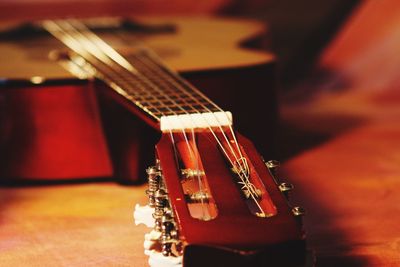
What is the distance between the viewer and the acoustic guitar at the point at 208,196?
22.8 inches

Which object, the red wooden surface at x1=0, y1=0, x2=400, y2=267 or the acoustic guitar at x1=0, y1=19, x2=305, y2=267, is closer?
the acoustic guitar at x1=0, y1=19, x2=305, y2=267

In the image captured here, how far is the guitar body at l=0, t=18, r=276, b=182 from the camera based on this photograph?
3.65ft

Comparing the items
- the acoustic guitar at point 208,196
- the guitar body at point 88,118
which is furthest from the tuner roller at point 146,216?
the guitar body at point 88,118

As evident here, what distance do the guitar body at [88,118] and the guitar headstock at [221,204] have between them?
34 cm

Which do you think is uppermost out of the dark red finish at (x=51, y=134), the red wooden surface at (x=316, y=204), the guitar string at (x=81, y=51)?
the guitar string at (x=81, y=51)

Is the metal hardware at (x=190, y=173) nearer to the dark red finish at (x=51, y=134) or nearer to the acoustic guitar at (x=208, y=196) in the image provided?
the acoustic guitar at (x=208, y=196)

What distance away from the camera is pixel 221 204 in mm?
633

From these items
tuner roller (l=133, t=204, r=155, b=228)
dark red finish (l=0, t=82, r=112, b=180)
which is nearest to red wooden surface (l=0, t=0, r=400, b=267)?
dark red finish (l=0, t=82, r=112, b=180)

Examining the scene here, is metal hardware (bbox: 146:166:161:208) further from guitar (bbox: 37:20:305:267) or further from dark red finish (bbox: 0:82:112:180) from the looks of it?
dark red finish (bbox: 0:82:112:180)

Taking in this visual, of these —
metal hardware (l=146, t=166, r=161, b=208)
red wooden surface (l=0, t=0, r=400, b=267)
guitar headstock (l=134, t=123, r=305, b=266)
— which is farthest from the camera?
red wooden surface (l=0, t=0, r=400, b=267)

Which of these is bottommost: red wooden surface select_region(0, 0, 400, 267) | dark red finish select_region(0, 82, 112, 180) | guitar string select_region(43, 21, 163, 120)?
red wooden surface select_region(0, 0, 400, 267)

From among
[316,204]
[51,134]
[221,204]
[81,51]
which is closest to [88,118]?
[51,134]

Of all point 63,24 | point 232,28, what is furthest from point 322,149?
point 63,24

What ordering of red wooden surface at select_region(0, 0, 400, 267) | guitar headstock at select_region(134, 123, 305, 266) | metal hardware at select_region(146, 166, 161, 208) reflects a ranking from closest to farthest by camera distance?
guitar headstock at select_region(134, 123, 305, 266), metal hardware at select_region(146, 166, 161, 208), red wooden surface at select_region(0, 0, 400, 267)
